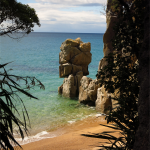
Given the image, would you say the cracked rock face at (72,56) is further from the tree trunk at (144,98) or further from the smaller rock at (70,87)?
the tree trunk at (144,98)

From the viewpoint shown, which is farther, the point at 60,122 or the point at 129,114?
the point at 60,122

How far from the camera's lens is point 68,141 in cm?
869

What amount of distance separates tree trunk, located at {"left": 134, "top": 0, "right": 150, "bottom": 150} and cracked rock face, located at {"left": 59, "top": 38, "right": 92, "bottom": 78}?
1729 centimetres

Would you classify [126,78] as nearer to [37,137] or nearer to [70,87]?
[37,137]

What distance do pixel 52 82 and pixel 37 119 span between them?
540 inches

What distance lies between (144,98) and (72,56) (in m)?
18.4

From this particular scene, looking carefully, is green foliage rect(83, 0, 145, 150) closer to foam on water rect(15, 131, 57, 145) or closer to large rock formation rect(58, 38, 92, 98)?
foam on water rect(15, 131, 57, 145)

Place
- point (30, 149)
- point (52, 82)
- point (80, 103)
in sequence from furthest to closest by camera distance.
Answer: point (52, 82) < point (80, 103) < point (30, 149)

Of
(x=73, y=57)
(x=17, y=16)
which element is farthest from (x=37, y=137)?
(x=73, y=57)

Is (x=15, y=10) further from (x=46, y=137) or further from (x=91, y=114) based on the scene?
(x=91, y=114)

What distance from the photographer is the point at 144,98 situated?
11.6 feet

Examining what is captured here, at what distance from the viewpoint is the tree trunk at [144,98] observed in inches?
126

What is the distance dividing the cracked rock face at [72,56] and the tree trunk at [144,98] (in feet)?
56.7

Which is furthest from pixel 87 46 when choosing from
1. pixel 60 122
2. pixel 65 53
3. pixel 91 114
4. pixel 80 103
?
pixel 60 122
